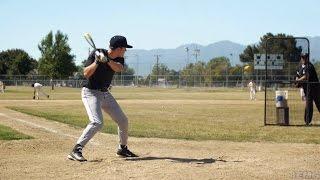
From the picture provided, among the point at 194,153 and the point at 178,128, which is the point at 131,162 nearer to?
the point at 194,153

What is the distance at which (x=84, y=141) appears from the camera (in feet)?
26.9

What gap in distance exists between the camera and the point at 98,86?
837 cm

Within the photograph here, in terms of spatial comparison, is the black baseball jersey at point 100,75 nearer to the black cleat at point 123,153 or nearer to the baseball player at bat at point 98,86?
the baseball player at bat at point 98,86

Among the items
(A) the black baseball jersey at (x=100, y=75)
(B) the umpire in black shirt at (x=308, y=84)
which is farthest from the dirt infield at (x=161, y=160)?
(B) the umpire in black shirt at (x=308, y=84)

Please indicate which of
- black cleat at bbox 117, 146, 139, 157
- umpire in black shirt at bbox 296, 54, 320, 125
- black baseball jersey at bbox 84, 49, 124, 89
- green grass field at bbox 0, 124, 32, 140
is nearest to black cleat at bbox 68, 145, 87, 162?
black cleat at bbox 117, 146, 139, 157

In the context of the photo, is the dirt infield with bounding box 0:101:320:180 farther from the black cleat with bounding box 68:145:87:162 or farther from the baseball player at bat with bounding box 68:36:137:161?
the baseball player at bat with bounding box 68:36:137:161

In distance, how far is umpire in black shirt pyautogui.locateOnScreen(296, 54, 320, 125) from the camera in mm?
15914

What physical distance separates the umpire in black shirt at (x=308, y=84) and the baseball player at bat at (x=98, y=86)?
349 inches

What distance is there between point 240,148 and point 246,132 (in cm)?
343

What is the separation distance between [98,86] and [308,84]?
9.35m

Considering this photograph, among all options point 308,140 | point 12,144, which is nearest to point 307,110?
point 308,140

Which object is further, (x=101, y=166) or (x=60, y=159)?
(x=60, y=159)

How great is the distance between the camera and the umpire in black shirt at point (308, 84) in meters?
15.9

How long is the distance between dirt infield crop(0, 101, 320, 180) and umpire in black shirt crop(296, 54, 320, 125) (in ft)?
18.6
